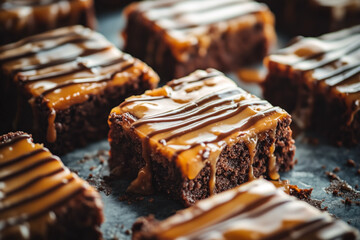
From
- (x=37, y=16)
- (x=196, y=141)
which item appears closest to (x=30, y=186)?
(x=196, y=141)

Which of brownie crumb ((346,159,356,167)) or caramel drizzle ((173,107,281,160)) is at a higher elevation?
caramel drizzle ((173,107,281,160))

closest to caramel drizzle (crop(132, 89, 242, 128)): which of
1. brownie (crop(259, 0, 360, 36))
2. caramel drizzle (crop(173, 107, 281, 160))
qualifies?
caramel drizzle (crop(173, 107, 281, 160))

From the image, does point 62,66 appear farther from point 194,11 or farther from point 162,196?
point 194,11

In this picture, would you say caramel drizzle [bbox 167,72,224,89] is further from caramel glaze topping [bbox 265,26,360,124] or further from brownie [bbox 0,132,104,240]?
brownie [bbox 0,132,104,240]

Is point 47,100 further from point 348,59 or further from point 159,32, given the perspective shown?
point 348,59

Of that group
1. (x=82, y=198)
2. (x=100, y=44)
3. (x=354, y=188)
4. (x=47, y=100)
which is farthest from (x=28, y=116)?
(x=354, y=188)

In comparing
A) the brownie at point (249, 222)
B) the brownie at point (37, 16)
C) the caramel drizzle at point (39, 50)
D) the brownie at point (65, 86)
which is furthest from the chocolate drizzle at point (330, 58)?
the brownie at point (37, 16)
